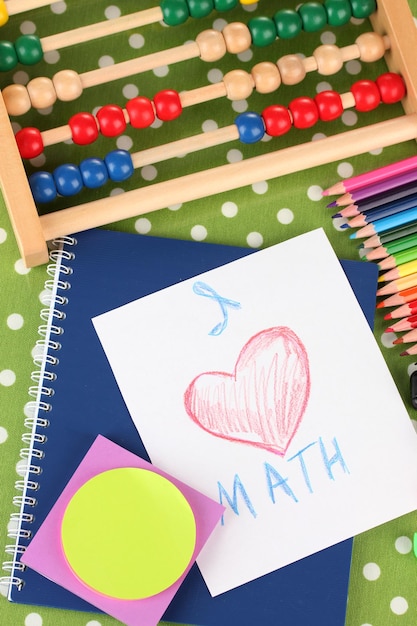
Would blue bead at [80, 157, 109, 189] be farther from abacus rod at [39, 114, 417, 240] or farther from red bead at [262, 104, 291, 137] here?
red bead at [262, 104, 291, 137]

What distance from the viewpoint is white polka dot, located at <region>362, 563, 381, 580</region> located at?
29.6 inches

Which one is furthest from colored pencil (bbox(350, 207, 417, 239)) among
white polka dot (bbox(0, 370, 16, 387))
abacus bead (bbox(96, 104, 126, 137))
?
white polka dot (bbox(0, 370, 16, 387))

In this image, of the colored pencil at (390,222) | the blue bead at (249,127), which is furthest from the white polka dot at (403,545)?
the blue bead at (249,127)

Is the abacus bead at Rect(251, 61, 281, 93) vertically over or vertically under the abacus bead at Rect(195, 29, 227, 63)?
under

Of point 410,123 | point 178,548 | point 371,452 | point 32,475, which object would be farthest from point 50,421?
point 410,123

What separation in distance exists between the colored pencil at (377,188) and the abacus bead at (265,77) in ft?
0.42

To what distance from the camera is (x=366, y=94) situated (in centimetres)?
78

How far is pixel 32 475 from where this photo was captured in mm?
728

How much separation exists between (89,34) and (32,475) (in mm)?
410

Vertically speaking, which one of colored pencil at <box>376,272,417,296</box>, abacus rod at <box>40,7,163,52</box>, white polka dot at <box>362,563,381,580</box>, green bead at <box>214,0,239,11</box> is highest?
abacus rod at <box>40,7,163,52</box>

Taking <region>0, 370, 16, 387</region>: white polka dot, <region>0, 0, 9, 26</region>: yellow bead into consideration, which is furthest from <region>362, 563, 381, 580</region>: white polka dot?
<region>0, 0, 9, 26</region>: yellow bead

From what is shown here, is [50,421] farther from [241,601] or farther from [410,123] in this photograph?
[410,123]

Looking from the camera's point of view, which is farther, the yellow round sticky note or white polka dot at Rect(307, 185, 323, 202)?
white polka dot at Rect(307, 185, 323, 202)

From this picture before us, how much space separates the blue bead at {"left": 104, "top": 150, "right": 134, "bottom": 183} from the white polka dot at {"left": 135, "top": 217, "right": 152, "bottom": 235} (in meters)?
0.05
